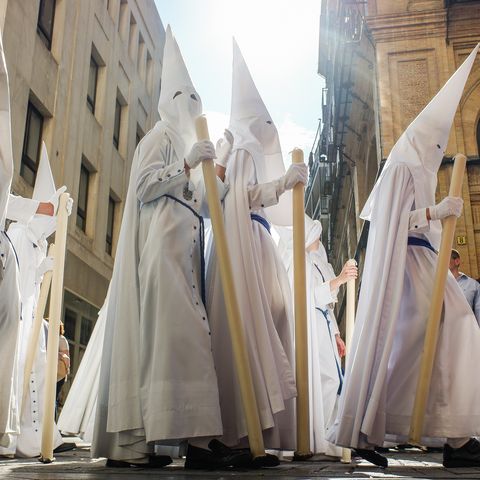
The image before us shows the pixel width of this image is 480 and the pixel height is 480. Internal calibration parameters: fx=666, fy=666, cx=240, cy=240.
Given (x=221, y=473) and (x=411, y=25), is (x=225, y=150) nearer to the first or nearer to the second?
(x=221, y=473)

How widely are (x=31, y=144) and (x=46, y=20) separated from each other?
3263 millimetres

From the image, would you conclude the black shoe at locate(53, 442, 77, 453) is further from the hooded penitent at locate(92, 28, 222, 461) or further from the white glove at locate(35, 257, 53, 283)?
the hooded penitent at locate(92, 28, 222, 461)

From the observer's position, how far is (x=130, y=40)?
23.1 m

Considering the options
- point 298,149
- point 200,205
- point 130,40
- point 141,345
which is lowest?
point 141,345

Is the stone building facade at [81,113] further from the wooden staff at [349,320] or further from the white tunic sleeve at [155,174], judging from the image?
the white tunic sleeve at [155,174]

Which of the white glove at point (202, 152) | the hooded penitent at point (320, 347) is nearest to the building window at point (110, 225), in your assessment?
the hooded penitent at point (320, 347)

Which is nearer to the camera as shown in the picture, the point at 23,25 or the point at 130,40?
the point at 23,25

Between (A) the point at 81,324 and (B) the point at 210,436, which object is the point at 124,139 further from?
(B) the point at 210,436

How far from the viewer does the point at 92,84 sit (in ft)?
61.6

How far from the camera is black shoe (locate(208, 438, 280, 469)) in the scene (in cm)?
356

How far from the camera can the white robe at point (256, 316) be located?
156 inches

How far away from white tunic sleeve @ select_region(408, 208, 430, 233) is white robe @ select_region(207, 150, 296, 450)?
98 centimetres

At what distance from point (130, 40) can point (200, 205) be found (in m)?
20.1

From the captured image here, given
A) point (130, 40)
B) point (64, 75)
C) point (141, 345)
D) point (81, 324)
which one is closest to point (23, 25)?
point (64, 75)
